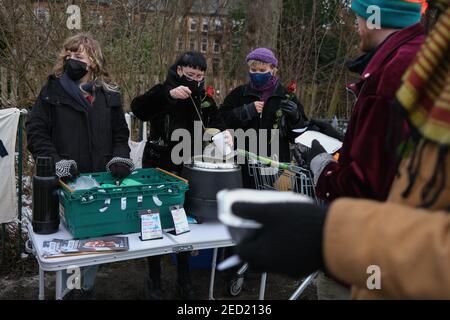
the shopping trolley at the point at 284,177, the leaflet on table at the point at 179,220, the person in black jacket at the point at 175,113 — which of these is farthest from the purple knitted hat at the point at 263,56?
the leaflet on table at the point at 179,220

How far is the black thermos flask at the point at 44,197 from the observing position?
252cm

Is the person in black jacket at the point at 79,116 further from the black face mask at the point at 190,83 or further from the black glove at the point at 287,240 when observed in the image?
the black glove at the point at 287,240

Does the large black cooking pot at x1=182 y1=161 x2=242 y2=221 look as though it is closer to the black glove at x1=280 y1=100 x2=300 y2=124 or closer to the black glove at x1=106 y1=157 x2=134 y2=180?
the black glove at x1=106 y1=157 x2=134 y2=180

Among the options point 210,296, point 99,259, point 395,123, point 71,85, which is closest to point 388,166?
point 395,123

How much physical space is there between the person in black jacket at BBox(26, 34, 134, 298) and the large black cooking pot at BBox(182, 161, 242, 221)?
0.43 metres

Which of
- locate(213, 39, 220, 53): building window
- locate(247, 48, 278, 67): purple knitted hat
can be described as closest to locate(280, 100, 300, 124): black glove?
locate(247, 48, 278, 67): purple knitted hat

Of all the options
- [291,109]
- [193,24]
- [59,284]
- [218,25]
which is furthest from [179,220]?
[218,25]

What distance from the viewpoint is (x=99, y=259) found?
2.34 meters

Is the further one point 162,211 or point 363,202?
point 162,211

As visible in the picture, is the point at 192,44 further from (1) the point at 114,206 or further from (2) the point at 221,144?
(1) the point at 114,206

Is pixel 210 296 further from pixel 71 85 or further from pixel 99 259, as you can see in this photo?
pixel 71 85

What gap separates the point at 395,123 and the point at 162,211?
6.24ft

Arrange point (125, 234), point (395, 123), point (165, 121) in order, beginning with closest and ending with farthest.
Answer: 1. point (395, 123)
2. point (125, 234)
3. point (165, 121)

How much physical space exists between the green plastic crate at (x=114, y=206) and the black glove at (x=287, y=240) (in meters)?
1.77
